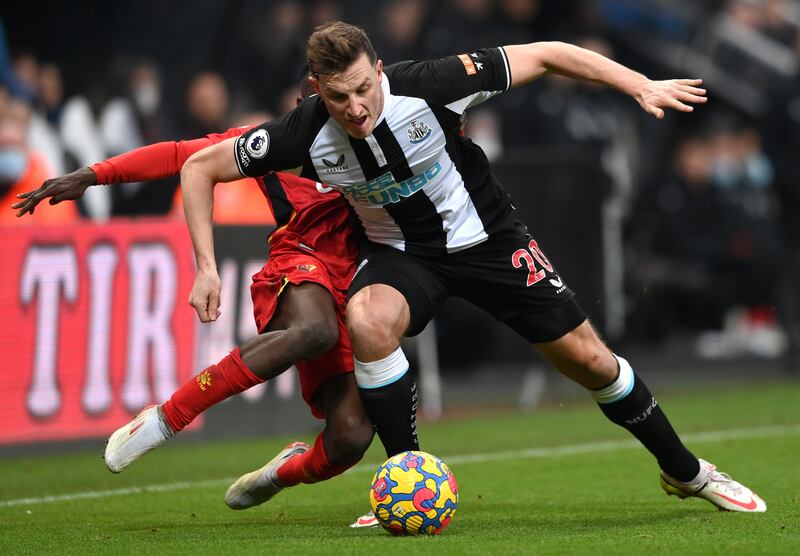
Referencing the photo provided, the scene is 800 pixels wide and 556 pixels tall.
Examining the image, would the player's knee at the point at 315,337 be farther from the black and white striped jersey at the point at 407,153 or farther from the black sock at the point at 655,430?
the black sock at the point at 655,430

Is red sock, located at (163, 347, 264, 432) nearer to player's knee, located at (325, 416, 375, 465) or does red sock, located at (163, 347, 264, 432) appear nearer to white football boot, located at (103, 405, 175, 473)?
white football boot, located at (103, 405, 175, 473)

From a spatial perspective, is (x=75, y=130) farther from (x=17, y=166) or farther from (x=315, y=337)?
(x=315, y=337)

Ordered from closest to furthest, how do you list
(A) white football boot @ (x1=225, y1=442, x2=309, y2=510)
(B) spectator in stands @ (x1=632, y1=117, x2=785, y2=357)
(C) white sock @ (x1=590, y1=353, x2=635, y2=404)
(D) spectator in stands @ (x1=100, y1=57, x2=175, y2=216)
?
(C) white sock @ (x1=590, y1=353, x2=635, y2=404) < (A) white football boot @ (x1=225, y1=442, x2=309, y2=510) < (D) spectator in stands @ (x1=100, y1=57, x2=175, y2=216) < (B) spectator in stands @ (x1=632, y1=117, x2=785, y2=357)

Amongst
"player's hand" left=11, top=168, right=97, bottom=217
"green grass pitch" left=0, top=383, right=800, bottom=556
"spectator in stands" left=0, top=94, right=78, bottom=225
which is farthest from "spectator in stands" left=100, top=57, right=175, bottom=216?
"player's hand" left=11, top=168, right=97, bottom=217

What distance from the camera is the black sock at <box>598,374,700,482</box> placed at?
6004 mm

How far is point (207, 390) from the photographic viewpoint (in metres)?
5.65

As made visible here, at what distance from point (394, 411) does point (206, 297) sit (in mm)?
923

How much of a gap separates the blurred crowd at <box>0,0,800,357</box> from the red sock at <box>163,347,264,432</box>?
216 inches

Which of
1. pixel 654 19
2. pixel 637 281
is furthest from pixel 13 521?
pixel 654 19

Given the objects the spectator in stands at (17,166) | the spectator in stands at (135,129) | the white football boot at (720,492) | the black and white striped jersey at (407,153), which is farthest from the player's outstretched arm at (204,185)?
the spectator in stands at (135,129)

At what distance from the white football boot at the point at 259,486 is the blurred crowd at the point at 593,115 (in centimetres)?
511

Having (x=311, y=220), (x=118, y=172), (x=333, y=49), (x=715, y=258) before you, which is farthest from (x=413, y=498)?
(x=715, y=258)

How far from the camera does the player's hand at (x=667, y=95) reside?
5.46 meters

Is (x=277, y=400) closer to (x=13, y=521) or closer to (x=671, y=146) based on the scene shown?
(x=13, y=521)
